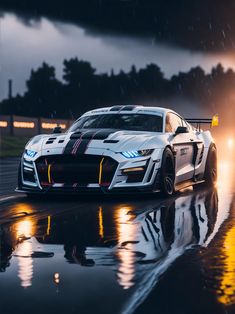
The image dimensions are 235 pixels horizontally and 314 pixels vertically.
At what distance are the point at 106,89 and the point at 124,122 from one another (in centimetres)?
10035

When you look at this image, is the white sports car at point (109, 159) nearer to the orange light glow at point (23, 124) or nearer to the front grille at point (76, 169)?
the front grille at point (76, 169)

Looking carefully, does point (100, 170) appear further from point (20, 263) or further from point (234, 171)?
point (234, 171)

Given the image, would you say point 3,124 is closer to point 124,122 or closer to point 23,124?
point 23,124

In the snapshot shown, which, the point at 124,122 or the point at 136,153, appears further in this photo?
the point at 124,122

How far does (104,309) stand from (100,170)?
6.59 metres

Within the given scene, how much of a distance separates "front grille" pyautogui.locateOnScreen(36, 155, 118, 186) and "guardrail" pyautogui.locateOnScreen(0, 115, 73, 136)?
1797 inches

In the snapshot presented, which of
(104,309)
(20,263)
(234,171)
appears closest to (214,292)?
(104,309)

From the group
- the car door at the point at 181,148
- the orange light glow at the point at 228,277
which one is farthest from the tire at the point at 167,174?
the orange light glow at the point at 228,277

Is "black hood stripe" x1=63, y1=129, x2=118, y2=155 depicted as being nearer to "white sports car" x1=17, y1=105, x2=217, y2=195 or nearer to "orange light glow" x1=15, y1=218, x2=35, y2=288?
"white sports car" x1=17, y1=105, x2=217, y2=195

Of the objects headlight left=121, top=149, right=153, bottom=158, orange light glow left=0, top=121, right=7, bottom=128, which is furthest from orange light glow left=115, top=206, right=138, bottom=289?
orange light glow left=0, top=121, right=7, bottom=128

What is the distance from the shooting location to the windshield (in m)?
12.6

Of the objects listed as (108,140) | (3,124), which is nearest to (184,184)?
(108,140)

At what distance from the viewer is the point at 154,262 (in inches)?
244

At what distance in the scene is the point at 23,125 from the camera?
60.8m
